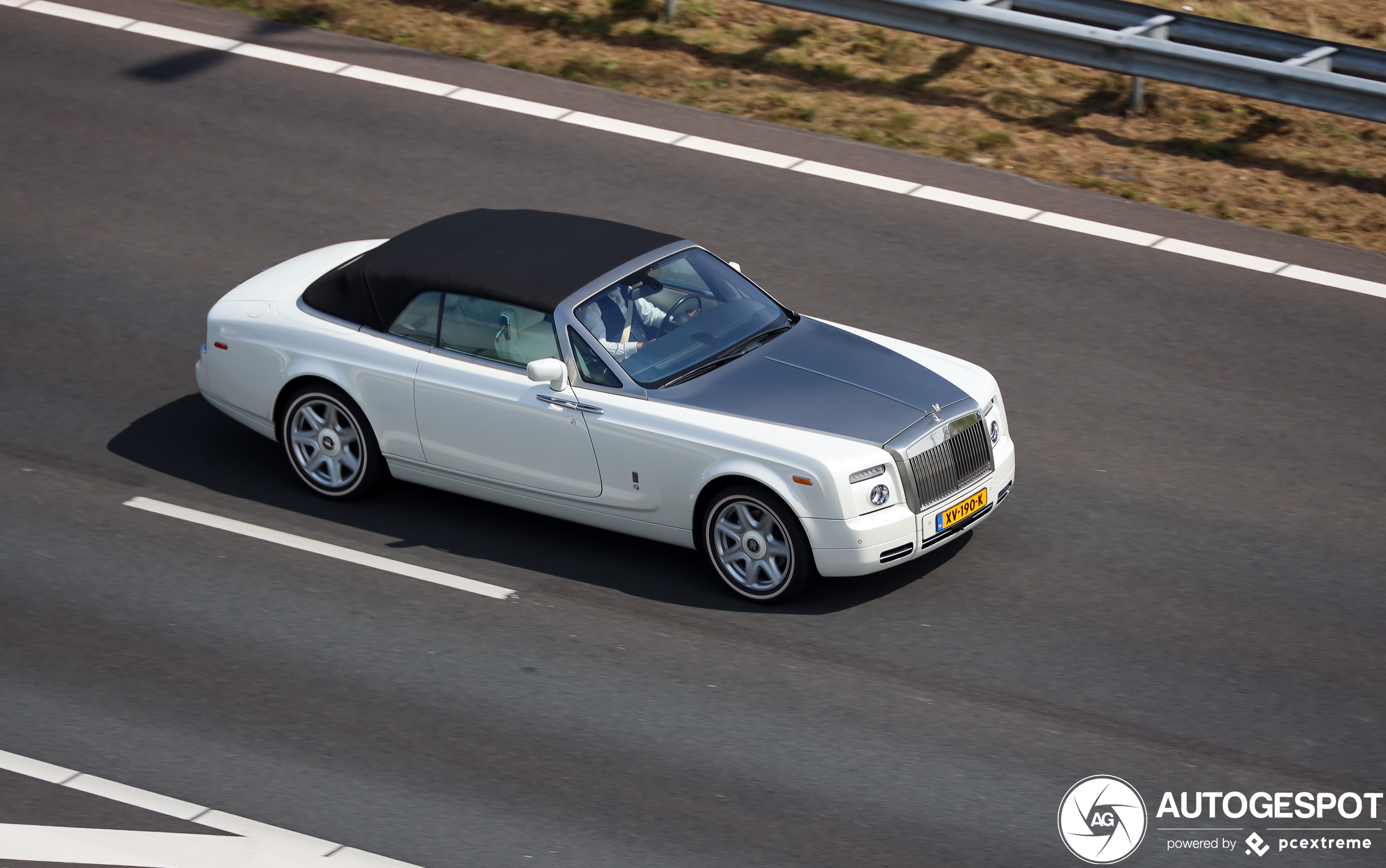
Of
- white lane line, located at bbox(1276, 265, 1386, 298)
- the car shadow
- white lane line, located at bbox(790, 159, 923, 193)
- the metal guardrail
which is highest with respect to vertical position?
the metal guardrail

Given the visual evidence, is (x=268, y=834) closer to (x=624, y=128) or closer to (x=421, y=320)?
(x=421, y=320)

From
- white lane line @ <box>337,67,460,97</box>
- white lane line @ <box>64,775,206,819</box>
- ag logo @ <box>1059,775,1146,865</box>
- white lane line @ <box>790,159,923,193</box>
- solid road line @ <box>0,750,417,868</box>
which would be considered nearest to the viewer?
solid road line @ <box>0,750,417,868</box>

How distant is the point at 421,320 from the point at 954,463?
2997 millimetres

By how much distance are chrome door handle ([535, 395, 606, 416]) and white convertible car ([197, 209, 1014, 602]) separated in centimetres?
1

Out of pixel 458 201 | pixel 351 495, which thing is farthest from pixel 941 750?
pixel 458 201

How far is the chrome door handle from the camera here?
8.61 metres

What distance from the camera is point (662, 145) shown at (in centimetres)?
1381

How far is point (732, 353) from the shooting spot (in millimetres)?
8977

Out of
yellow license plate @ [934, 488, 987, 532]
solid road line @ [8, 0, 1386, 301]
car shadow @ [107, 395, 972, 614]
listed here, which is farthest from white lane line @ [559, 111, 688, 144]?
yellow license plate @ [934, 488, 987, 532]

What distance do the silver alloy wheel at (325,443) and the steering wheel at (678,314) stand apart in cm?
186

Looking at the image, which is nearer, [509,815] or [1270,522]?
[509,815]

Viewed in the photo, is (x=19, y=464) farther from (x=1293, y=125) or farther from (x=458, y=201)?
(x=1293, y=125)

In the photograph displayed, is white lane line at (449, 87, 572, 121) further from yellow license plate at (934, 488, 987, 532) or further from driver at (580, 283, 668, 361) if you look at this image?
yellow license plate at (934, 488, 987, 532)

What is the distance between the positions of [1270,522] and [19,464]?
286 inches
